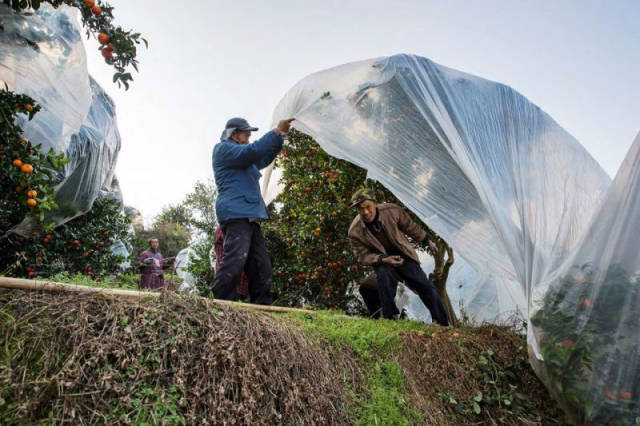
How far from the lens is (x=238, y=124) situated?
3.90m

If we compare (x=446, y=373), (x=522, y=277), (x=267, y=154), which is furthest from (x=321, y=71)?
(x=446, y=373)

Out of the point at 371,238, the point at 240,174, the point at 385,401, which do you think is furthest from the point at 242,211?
the point at 385,401

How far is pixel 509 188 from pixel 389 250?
159 cm

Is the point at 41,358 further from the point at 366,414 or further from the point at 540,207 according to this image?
the point at 540,207

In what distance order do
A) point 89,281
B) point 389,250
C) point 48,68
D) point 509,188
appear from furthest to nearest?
point 389,250 < point 89,281 < point 509,188 < point 48,68

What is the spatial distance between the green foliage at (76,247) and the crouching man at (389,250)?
3606mm

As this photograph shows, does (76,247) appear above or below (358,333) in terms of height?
above

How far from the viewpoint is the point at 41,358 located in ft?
5.29

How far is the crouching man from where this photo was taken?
4.09 metres

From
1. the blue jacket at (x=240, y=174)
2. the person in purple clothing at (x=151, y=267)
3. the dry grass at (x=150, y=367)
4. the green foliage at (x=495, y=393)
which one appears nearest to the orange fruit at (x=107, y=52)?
the blue jacket at (x=240, y=174)

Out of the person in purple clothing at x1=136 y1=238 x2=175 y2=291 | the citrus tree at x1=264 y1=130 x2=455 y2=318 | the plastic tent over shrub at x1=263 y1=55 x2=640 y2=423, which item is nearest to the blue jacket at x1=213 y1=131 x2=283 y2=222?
the plastic tent over shrub at x1=263 y1=55 x2=640 y2=423

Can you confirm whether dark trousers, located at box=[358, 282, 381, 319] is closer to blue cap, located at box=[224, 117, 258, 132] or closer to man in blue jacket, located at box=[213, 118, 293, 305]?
man in blue jacket, located at box=[213, 118, 293, 305]

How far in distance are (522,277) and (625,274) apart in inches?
23.4

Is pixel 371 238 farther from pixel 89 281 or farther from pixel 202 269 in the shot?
pixel 202 269
